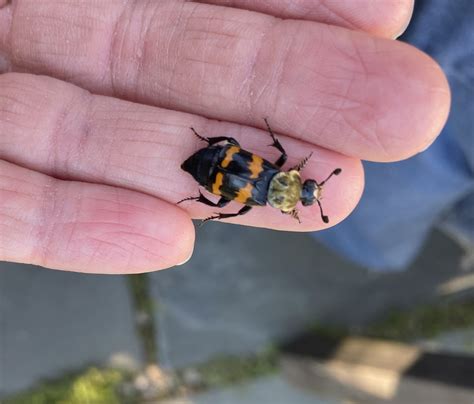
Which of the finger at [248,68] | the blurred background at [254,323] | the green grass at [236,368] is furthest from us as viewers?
the green grass at [236,368]

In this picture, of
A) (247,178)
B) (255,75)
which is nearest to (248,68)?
(255,75)

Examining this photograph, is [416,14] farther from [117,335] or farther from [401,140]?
[117,335]

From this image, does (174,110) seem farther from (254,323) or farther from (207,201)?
(254,323)

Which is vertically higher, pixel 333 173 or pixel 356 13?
pixel 356 13

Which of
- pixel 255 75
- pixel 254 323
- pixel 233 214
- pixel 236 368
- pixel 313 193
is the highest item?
pixel 255 75

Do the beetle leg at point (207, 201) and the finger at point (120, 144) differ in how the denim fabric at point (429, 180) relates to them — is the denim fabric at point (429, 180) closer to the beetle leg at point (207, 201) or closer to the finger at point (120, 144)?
the finger at point (120, 144)

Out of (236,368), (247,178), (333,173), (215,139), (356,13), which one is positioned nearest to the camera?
(356,13)

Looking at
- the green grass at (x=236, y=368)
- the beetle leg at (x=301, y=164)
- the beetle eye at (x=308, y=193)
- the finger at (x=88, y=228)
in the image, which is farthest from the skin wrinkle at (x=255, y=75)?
the green grass at (x=236, y=368)
